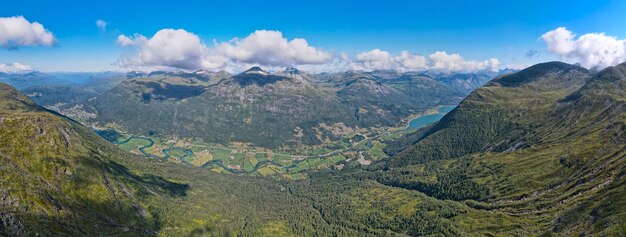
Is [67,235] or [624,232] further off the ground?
[624,232]

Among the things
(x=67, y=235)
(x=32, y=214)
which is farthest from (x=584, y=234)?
(x=32, y=214)

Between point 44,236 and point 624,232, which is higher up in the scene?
point 624,232

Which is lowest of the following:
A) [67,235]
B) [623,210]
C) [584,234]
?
[67,235]

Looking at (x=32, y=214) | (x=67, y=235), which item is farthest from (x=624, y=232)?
(x=32, y=214)

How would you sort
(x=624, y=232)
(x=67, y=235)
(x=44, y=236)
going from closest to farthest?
(x=624, y=232)
(x=44, y=236)
(x=67, y=235)

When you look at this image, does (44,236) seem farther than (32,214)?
No

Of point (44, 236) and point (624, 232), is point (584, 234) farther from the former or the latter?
point (44, 236)

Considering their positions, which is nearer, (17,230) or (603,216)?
(17,230)

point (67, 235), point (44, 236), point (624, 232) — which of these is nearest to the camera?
point (624, 232)

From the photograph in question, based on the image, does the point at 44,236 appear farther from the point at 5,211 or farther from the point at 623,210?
the point at 623,210
